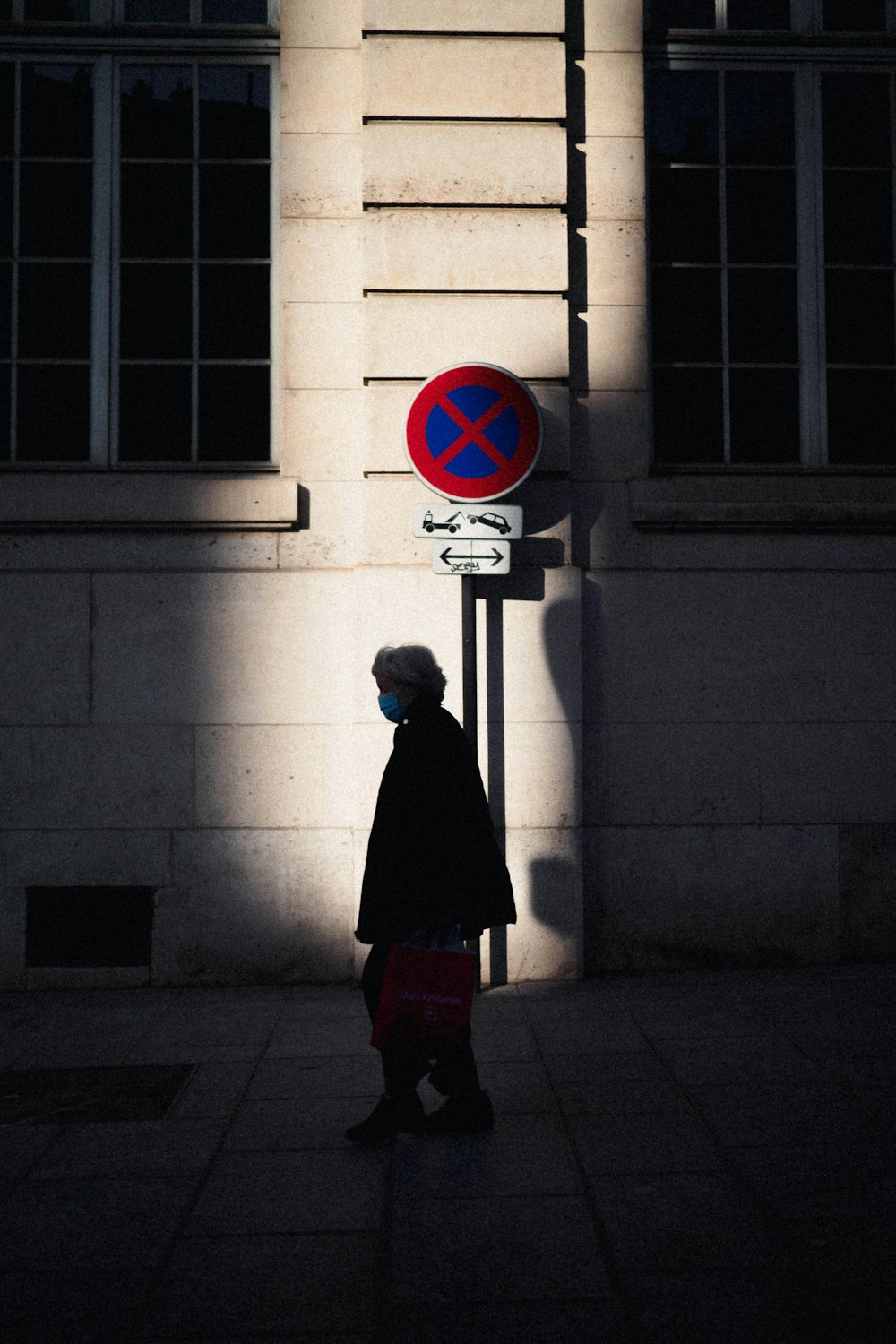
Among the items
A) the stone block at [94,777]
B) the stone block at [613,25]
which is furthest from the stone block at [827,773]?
the stone block at [613,25]

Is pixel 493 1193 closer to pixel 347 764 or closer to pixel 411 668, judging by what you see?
pixel 411 668

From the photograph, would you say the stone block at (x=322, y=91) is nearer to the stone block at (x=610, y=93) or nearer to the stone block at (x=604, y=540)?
the stone block at (x=610, y=93)

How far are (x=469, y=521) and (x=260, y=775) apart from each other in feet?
6.09

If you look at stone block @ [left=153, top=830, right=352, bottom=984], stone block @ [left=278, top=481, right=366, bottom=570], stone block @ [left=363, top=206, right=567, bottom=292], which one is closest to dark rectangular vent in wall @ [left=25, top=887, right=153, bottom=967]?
stone block @ [left=153, top=830, right=352, bottom=984]

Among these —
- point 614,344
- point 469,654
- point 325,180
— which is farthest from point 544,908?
point 325,180

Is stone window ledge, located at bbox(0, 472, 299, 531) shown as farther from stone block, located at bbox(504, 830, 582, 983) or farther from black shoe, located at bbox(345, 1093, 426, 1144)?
black shoe, located at bbox(345, 1093, 426, 1144)

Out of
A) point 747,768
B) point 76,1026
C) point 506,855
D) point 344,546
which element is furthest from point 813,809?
point 76,1026

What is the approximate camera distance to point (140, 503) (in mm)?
6742

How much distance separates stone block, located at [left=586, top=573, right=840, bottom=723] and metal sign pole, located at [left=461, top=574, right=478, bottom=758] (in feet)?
3.12

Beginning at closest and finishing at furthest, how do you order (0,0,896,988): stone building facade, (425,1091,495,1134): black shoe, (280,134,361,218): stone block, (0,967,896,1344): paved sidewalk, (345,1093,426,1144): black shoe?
(0,967,896,1344): paved sidewalk < (345,1093,426,1144): black shoe < (425,1091,495,1134): black shoe < (0,0,896,988): stone building facade < (280,134,361,218): stone block

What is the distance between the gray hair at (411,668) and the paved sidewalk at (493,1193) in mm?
1576

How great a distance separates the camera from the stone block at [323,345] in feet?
22.5

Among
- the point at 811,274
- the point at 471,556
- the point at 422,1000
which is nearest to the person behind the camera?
the point at 422,1000

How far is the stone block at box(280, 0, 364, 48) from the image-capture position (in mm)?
6930
